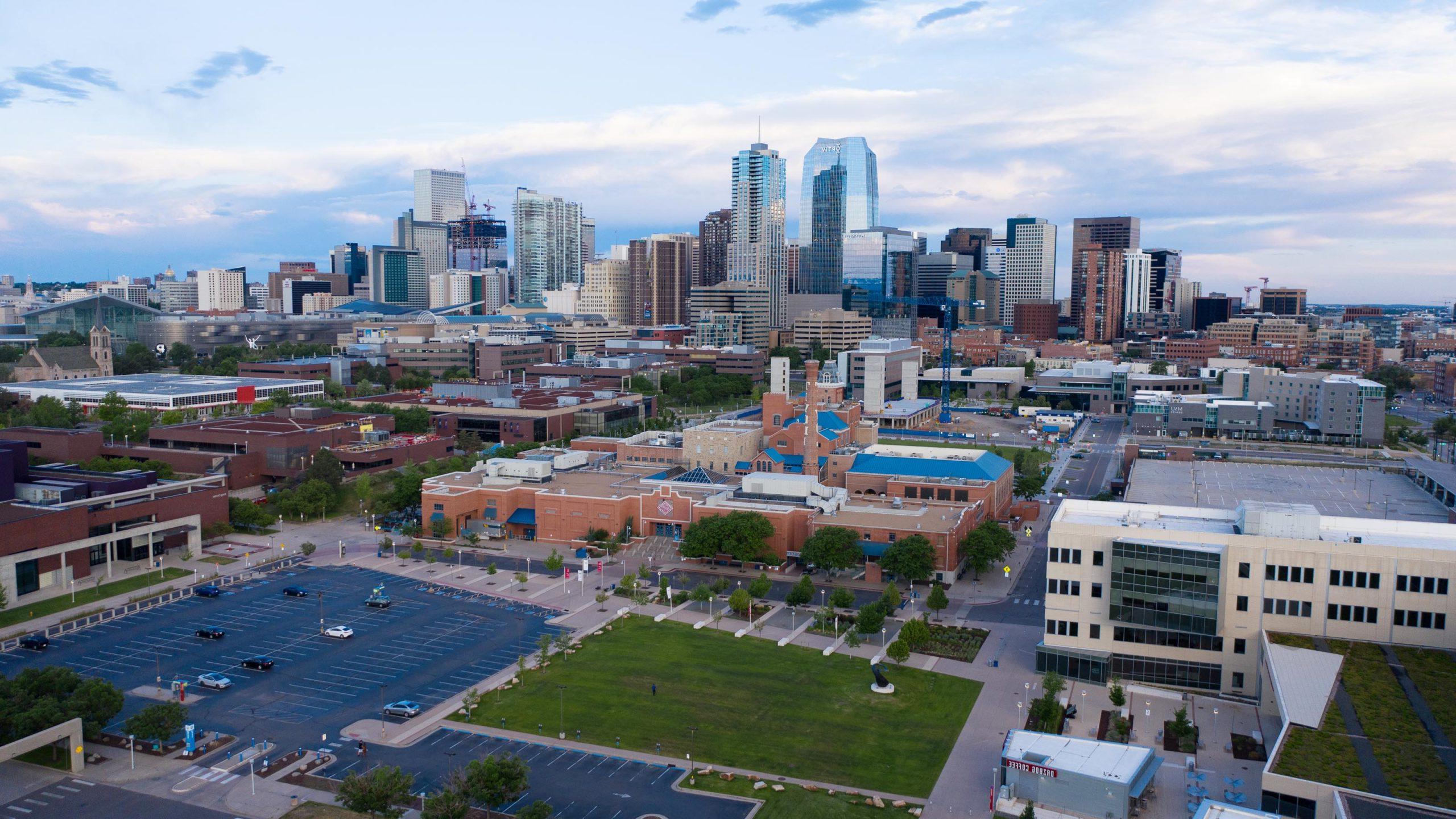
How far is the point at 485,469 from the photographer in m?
75.6

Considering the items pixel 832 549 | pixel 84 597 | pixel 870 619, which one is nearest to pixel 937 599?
pixel 870 619

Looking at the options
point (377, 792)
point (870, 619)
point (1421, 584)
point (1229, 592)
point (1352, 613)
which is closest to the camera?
point (377, 792)

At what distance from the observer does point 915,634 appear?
46.7m

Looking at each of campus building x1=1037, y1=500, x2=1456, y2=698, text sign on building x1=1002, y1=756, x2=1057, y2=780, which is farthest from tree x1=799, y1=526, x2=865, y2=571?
text sign on building x1=1002, y1=756, x2=1057, y2=780

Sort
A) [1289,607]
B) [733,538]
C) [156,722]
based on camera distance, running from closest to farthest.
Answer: [156,722] → [1289,607] → [733,538]

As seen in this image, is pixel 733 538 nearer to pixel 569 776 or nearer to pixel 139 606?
pixel 569 776

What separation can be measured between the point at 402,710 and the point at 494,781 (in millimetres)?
10650

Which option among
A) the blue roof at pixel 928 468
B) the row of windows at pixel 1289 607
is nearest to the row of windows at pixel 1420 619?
the row of windows at pixel 1289 607

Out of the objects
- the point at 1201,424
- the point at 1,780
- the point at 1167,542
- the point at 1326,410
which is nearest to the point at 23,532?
the point at 1,780

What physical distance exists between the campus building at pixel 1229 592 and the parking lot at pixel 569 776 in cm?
1921

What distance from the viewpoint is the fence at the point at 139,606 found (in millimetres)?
48250

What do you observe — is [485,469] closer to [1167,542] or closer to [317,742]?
[317,742]

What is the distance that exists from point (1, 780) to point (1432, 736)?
4640 centimetres

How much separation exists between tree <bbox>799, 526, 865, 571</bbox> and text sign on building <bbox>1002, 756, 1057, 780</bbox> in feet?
81.7
